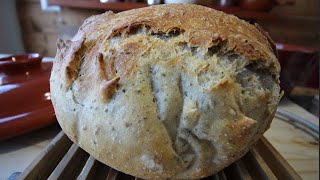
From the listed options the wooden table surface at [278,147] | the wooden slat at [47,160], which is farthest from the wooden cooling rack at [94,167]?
the wooden table surface at [278,147]

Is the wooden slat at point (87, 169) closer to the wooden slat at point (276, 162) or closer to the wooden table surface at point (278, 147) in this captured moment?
the wooden table surface at point (278, 147)

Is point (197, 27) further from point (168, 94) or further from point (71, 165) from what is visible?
point (71, 165)

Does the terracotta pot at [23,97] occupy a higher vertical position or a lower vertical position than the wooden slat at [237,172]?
higher

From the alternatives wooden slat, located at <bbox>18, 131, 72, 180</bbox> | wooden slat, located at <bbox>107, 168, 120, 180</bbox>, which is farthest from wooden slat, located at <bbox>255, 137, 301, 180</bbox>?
wooden slat, located at <bbox>18, 131, 72, 180</bbox>

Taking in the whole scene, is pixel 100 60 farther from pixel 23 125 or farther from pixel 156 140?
pixel 23 125

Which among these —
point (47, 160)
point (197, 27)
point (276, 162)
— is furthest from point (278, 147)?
point (47, 160)

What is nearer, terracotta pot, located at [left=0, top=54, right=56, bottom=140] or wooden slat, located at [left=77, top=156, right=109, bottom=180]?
wooden slat, located at [left=77, top=156, right=109, bottom=180]

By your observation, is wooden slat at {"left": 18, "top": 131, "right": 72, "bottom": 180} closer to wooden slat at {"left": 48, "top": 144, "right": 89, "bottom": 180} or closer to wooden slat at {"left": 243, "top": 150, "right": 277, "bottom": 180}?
wooden slat at {"left": 48, "top": 144, "right": 89, "bottom": 180}
